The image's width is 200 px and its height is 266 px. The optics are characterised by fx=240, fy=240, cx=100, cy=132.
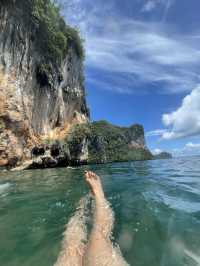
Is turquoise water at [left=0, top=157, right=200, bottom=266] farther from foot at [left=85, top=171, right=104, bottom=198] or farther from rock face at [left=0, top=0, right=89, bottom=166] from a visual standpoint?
rock face at [left=0, top=0, right=89, bottom=166]

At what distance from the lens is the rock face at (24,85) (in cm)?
1962

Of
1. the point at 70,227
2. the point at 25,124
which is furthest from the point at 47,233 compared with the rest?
the point at 25,124

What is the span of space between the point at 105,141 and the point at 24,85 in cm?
6340

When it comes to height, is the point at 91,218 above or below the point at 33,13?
below

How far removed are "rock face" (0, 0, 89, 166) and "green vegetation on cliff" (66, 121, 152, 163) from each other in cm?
343

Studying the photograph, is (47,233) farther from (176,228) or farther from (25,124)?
(25,124)

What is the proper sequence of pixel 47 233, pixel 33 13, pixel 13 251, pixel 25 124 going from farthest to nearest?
pixel 33 13 < pixel 25 124 < pixel 47 233 < pixel 13 251

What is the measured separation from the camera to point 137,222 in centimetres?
458

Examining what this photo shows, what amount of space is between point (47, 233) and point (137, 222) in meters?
1.68

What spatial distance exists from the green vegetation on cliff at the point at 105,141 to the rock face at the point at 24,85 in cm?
343

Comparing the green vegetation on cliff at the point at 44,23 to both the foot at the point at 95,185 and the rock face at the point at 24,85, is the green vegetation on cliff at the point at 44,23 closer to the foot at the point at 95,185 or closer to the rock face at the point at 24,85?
the rock face at the point at 24,85

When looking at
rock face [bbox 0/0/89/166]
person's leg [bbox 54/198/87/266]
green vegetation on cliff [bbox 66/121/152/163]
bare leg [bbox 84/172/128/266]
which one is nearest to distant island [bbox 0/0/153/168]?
rock face [bbox 0/0/89/166]

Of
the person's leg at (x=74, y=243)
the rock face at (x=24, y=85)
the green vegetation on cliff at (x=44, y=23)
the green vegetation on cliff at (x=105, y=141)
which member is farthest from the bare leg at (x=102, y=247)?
the green vegetation on cliff at (x=105, y=141)

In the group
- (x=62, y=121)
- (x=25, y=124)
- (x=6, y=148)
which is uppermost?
(x=62, y=121)
